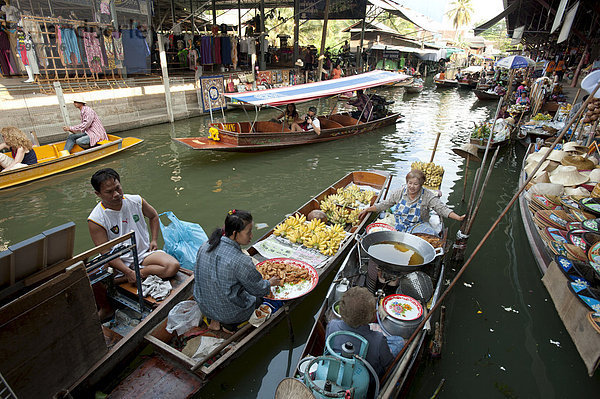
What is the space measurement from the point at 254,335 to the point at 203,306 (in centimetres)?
60

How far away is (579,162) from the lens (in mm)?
6566

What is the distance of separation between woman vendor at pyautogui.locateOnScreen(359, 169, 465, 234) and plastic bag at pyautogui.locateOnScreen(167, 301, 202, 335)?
2.82 meters

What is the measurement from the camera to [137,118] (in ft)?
41.4

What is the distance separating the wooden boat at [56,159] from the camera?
7.09 m

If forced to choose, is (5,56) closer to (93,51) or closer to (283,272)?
(93,51)

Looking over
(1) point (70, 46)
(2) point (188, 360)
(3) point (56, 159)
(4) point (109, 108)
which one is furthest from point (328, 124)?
(2) point (188, 360)

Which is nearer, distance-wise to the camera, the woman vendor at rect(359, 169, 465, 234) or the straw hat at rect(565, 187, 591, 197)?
the woman vendor at rect(359, 169, 465, 234)

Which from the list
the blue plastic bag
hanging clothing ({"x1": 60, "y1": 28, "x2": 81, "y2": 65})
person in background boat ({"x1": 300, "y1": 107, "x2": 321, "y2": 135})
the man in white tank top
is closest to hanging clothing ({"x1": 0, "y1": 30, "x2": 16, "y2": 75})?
hanging clothing ({"x1": 60, "y1": 28, "x2": 81, "y2": 65})

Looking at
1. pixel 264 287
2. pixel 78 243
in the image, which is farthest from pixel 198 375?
pixel 78 243

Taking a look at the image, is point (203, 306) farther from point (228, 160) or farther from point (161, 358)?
point (228, 160)

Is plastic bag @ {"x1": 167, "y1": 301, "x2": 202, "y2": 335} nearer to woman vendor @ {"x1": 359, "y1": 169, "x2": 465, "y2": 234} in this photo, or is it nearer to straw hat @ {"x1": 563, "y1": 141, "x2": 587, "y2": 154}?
woman vendor @ {"x1": 359, "y1": 169, "x2": 465, "y2": 234}

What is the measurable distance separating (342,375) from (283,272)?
183 centimetres

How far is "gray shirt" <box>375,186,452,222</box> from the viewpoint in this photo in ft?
14.2

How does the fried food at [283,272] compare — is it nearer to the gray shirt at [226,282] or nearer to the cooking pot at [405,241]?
the gray shirt at [226,282]
